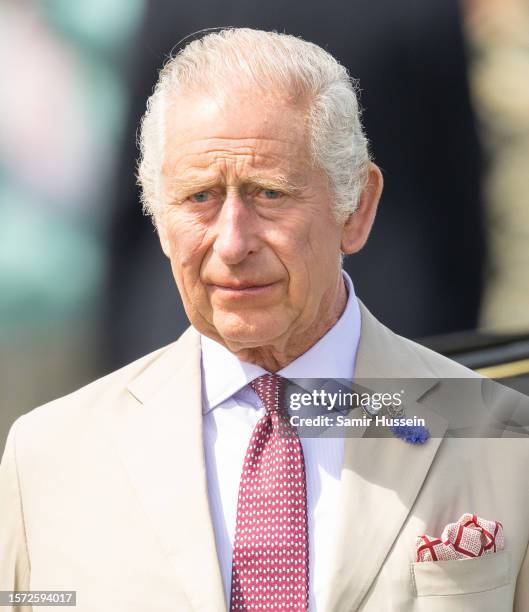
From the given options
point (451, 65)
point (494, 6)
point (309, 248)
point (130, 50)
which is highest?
point (494, 6)

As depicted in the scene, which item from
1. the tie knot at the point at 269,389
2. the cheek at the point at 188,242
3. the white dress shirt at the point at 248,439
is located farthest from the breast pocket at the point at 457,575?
the cheek at the point at 188,242

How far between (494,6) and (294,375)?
1.75 m

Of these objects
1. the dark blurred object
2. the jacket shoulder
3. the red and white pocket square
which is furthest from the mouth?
the dark blurred object

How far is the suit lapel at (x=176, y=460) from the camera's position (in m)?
1.71

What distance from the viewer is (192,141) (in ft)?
5.75

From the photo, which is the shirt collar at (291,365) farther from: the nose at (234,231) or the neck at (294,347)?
the nose at (234,231)

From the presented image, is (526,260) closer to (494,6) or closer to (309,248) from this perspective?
(494,6)

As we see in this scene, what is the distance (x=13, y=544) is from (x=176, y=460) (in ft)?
1.22

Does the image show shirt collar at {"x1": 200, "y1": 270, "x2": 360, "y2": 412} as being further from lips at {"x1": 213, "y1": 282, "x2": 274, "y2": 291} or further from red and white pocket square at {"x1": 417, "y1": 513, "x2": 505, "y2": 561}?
red and white pocket square at {"x1": 417, "y1": 513, "x2": 505, "y2": 561}

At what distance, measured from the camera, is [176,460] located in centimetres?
183

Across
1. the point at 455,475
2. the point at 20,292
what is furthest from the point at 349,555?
the point at 20,292

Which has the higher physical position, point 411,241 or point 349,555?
point 411,241

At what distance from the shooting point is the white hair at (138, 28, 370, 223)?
175 centimetres

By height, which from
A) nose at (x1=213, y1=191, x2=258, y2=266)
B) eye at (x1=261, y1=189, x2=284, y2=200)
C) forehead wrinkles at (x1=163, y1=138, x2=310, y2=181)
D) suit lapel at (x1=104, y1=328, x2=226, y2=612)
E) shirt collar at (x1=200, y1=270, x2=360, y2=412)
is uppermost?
forehead wrinkles at (x1=163, y1=138, x2=310, y2=181)
